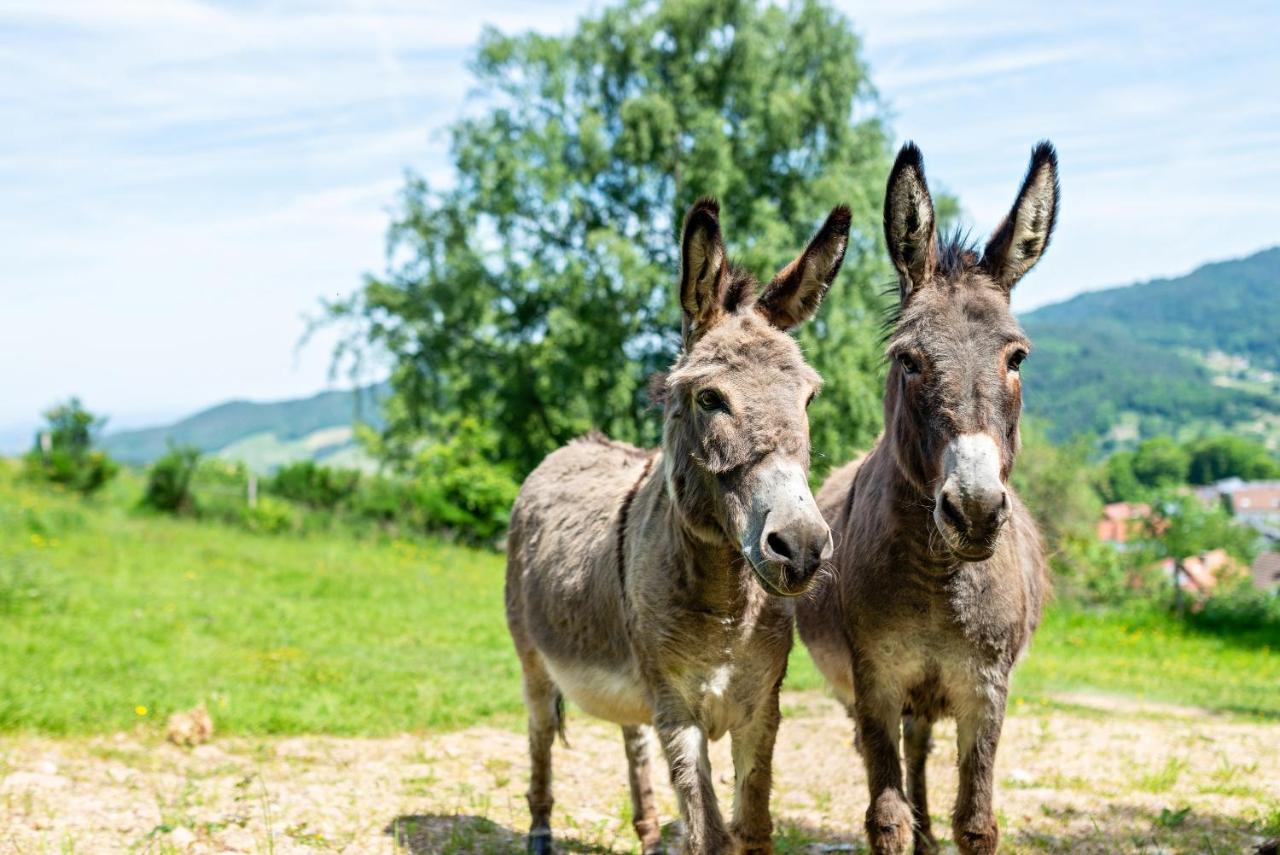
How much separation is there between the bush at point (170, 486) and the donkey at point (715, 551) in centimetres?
1769

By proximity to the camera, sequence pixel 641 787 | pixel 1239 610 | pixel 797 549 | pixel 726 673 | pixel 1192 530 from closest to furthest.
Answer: pixel 797 549 < pixel 726 673 < pixel 641 787 < pixel 1239 610 < pixel 1192 530

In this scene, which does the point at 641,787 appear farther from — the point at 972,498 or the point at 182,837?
the point at 972,498

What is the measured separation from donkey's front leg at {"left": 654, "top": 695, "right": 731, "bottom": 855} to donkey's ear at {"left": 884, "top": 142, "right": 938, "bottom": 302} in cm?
178

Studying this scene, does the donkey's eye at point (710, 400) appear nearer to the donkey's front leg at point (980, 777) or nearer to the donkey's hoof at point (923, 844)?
the donkey's front leg at point (980, 777)

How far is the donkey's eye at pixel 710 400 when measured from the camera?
125 inches

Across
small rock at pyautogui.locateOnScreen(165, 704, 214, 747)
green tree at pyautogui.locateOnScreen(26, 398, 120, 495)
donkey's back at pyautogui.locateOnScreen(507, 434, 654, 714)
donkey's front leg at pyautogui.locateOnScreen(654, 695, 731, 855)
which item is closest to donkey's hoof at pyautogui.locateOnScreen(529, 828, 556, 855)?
donkey's back at pyautogui.locateOnScreen(507, 434, 654, 714)

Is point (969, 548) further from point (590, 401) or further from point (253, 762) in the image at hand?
point (590, 401)

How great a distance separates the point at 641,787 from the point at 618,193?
20.5 meters

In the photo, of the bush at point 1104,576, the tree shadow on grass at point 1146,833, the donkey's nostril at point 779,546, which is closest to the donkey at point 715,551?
the donkey's nostril at point 779,546

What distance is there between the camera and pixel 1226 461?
82.2 metres

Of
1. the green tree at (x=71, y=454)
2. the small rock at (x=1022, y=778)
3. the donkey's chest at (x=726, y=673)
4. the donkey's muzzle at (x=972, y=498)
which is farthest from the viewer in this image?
the green tree at (x=71, y=454)

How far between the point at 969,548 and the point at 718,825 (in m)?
1.30

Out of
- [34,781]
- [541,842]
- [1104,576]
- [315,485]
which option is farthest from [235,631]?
[1104,576]

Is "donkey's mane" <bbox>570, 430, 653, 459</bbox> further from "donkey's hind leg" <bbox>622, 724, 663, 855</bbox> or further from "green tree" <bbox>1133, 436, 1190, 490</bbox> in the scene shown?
"green tree" <bbox>1133, 436, 1190, 490</bbox>
